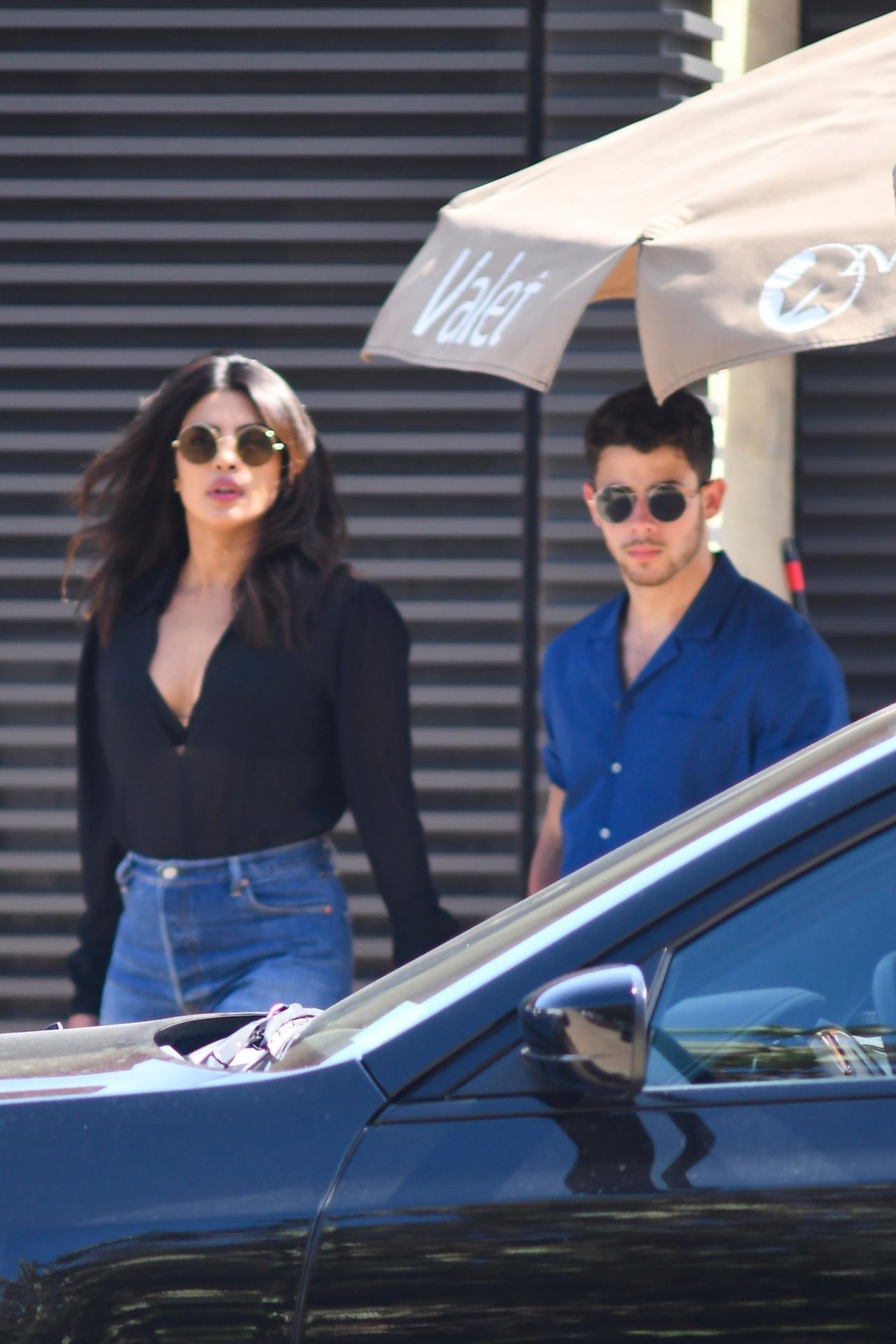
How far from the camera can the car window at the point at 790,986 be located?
6.42 ft

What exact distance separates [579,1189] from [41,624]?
12.4 ft

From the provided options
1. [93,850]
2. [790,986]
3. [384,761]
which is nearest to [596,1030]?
[790,986]

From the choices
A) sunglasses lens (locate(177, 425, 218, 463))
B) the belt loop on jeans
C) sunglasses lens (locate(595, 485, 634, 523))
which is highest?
sunglasses lens (locate(177, 425, 218, 463))

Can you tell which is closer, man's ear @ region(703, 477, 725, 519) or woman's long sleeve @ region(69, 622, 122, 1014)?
man's ear @ region(703, 477, 725, 519)

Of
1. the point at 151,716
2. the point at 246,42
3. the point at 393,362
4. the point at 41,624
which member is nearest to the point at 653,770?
the point at 151,716

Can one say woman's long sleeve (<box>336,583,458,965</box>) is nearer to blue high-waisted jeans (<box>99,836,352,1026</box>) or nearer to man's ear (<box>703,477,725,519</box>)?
blue high-waisted jeans (<box>99,836,352,1026</box>)

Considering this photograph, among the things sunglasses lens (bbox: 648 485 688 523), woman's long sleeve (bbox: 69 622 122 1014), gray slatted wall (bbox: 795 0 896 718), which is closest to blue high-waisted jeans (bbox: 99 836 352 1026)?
woman's long sleeve (bbox: 69 622 122 1014)

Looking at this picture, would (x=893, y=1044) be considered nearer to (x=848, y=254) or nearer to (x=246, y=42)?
(x=848, y=254)

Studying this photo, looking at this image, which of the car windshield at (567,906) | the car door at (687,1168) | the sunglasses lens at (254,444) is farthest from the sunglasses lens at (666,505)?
the car door at (687,1168)

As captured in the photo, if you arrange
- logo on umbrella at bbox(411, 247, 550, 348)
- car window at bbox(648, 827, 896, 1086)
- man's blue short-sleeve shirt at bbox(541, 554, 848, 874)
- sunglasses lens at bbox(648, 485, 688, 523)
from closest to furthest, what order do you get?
car window at bbox(648, 827, 896, 1086) → logo on umbrella at bbox(411, 247, 550, 348) → man's blue short-sleeve shirt at bbox(541, 554, 848, 874) → sunglasses lens at bbox(648, 485, 688, 523)

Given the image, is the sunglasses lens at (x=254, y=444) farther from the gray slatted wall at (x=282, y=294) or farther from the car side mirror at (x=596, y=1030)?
the car side mirror at (x=596, y=1030)

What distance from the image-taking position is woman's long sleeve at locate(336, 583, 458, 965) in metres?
3.57

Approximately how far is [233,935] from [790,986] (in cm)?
165

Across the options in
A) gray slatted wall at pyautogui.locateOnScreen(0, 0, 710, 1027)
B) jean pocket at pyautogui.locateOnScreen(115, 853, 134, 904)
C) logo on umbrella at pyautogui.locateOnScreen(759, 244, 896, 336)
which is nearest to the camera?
logo on umbrella at pyautogui.locateOnScreen(759, 244, 896, 336)
